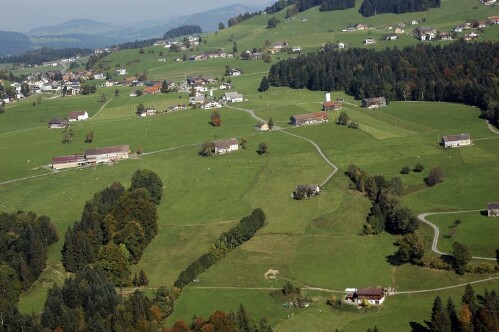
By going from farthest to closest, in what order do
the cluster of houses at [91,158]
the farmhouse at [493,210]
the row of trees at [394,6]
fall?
1. the row of trees at [394,6]
2. the cluster of houses at [91,158]
3. the farmhouse at [493,210]

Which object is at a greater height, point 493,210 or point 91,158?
point 91,158

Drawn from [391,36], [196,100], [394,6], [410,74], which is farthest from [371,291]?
[394,6]

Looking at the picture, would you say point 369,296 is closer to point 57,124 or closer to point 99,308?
point 99,308

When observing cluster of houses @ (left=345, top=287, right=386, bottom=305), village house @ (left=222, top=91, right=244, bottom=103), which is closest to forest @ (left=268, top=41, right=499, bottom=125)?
village house @ (left=222, top=91, right=244, bottom=103)

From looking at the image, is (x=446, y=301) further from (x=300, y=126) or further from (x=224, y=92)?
(x=224, y=92)

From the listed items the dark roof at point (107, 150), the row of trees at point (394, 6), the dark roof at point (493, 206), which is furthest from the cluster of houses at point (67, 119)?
the row of trees at point (394, 6)

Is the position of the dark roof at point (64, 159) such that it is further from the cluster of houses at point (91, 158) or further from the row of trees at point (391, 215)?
the row of trees at point (391, 215)
